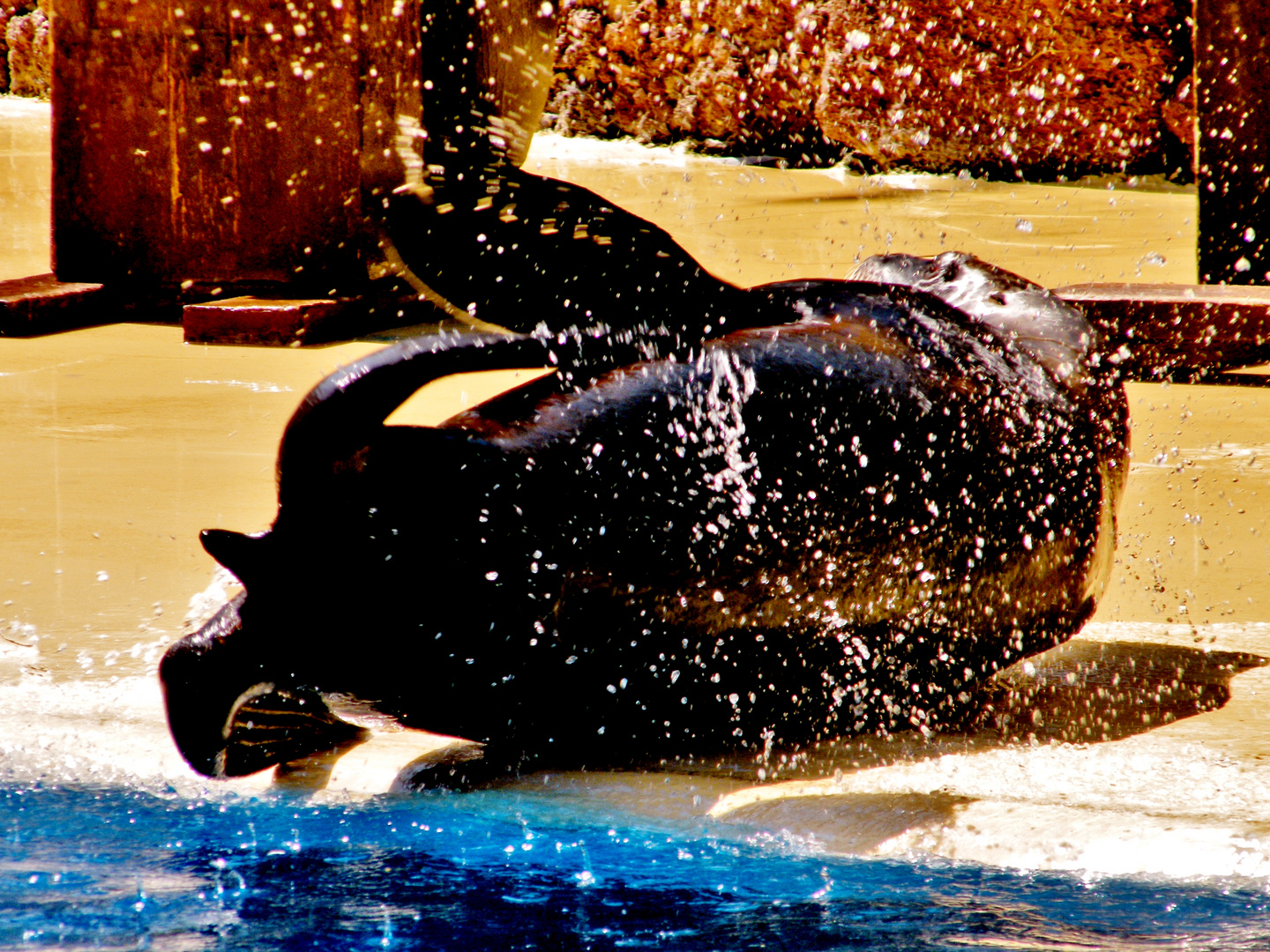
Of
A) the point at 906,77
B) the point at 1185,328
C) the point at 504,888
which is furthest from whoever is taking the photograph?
the point at 906,77

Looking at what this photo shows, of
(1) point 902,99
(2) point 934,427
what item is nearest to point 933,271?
(2) point 934,427

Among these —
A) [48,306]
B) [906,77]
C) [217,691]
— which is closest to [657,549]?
[217,691]

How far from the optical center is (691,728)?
2.42m

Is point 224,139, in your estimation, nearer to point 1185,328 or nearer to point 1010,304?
point 1185,328

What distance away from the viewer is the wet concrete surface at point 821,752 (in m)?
2.26

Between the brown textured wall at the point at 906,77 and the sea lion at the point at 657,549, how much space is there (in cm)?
858

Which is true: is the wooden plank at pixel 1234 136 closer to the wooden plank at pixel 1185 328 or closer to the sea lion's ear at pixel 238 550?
the wooden plank at pixel 1185 328

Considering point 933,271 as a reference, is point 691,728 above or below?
below

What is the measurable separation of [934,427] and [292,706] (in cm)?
112

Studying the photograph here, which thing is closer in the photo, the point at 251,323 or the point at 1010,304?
the point at 1010,304

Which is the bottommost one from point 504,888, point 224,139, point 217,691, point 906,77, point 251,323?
point 504,888

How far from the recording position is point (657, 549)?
226 cm

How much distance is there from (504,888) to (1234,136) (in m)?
5.04

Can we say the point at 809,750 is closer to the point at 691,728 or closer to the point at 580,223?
the point at 691,728
